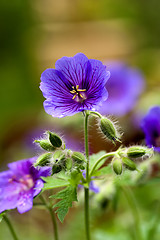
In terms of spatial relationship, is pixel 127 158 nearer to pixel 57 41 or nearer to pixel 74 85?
pixel 74 85

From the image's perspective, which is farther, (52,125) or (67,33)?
(67,33)

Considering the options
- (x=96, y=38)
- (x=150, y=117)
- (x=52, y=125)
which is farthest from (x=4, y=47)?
(x=150, y=117)

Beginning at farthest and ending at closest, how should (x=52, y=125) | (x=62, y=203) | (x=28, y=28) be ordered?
(x=28, y=28) < (x=52, y=125) < (x=62, y=203)

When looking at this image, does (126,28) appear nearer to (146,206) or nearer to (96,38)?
(96,38)

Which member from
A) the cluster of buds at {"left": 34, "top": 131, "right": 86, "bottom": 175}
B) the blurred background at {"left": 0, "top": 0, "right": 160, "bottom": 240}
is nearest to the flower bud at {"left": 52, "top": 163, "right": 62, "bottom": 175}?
the cluster of buds at {"left": 34, "top": 131, "right": 86, "bottom": 175}

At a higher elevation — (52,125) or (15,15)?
(15,15)

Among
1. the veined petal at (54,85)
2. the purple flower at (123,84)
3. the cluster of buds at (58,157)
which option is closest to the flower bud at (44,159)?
the cluster of buds at (58,157)

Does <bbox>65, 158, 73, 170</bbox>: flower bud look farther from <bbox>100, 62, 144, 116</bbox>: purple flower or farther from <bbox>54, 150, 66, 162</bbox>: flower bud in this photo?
<bbox>100, 62, 144, 116</bbox>: purple flower

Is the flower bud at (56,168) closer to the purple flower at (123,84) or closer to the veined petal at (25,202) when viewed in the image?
the veined petal at (25,202)

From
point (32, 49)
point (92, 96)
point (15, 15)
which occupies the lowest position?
point (92, 96)
